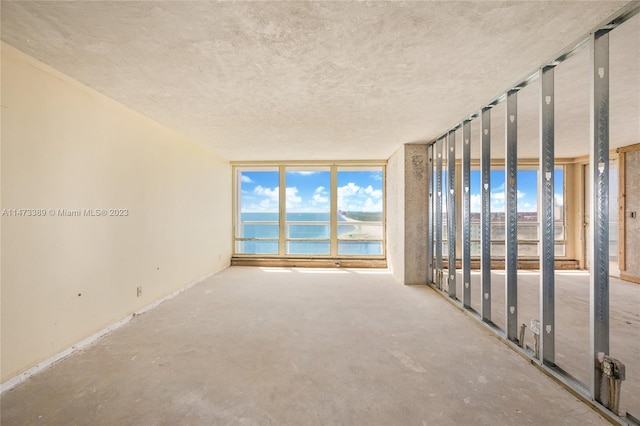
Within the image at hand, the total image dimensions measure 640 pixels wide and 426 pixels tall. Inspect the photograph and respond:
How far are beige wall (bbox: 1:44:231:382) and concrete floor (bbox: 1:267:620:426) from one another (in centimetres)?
37

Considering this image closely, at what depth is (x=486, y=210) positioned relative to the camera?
2.93 meters

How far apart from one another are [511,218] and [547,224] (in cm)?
37

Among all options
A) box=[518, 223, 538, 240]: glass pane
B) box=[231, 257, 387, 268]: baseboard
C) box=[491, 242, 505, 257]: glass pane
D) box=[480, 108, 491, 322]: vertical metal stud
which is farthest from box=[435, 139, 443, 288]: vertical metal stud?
box=[518, 223, 538, 240]: glass pane

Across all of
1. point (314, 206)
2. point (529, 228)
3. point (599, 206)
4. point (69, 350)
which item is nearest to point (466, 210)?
point (599, 206)

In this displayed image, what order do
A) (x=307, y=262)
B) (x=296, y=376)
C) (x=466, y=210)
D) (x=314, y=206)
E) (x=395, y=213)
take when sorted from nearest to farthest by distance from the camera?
1. (x=296, y=376)
2. (x=466, y=210)
3. (x=395, y=213)
4. (x=307, y=262)
5. (x=314, y=206)

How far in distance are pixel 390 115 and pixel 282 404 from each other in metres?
3.17

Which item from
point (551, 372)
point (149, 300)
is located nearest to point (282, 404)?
point (551, 372)

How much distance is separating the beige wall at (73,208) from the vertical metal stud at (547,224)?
4.14 m

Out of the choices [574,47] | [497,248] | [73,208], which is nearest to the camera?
[574,47]

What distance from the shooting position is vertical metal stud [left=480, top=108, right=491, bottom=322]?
2.95 metres

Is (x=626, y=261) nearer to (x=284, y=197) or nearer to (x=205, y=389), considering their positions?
(x=284, y=197)

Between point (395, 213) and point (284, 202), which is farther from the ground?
point (284, 202)

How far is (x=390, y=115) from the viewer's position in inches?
131

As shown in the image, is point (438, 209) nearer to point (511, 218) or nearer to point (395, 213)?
point (395, 213)
